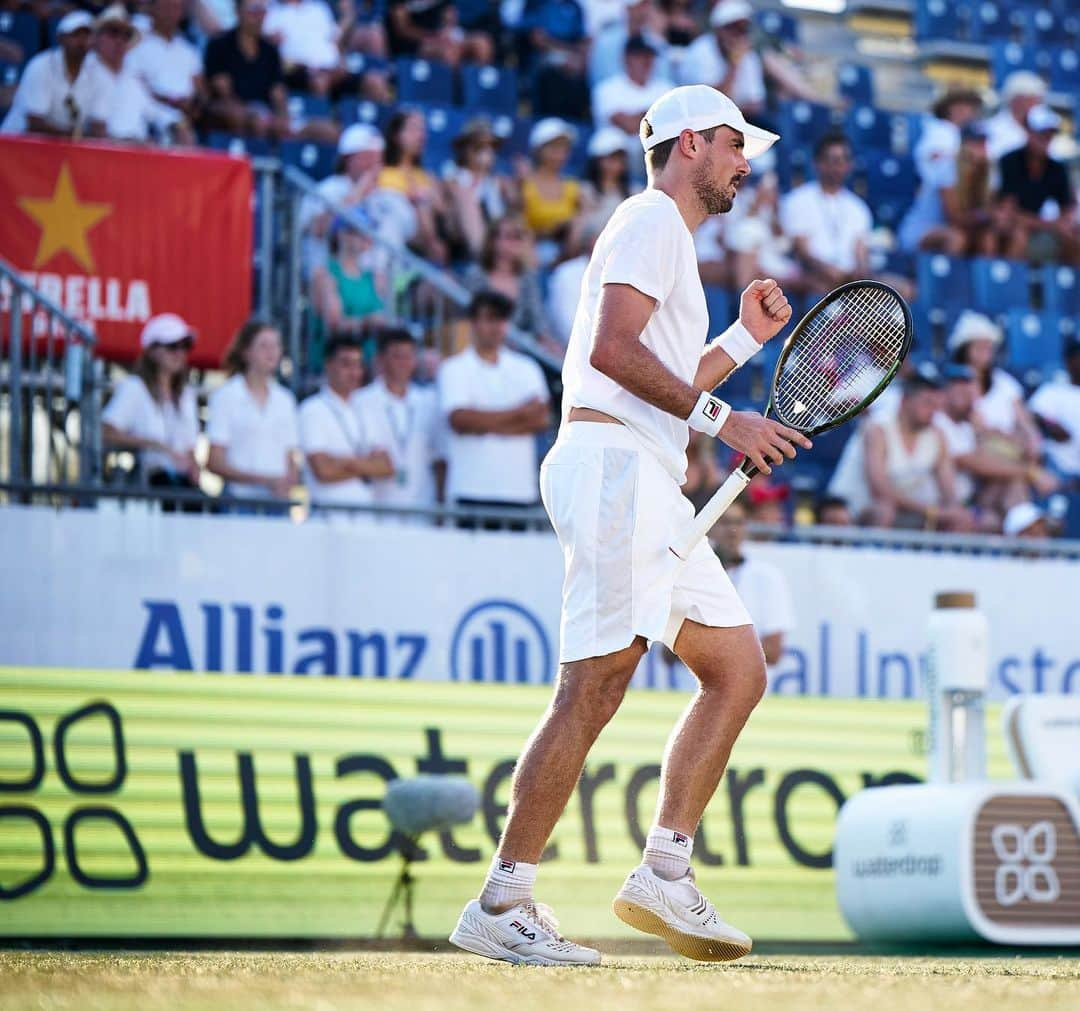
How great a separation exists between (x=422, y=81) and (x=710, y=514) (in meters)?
9.38

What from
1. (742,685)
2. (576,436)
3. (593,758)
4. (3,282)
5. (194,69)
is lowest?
(593,758)

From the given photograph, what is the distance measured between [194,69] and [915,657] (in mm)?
5434

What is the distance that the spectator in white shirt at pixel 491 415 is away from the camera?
10.1 m

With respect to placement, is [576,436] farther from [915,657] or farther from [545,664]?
[915,657]

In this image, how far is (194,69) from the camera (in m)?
12.2

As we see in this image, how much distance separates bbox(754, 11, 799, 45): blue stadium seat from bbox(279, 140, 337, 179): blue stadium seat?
6.27 meters

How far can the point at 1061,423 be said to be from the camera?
13.2m

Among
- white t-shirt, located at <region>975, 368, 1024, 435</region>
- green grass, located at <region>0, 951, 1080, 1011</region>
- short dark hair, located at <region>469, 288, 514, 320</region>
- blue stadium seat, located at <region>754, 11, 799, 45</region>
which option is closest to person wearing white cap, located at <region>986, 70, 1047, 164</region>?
blue stadium seat, located at <region>754, 11, 799, 45</region>

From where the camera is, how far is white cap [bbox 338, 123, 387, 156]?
11.9 metres

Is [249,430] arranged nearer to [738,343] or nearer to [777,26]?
[738,343]

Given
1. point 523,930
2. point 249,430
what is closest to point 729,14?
point 249,430

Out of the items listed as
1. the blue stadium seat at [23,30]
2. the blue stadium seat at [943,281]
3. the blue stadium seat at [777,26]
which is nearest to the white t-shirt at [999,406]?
the blue stadium seat at [943,281]

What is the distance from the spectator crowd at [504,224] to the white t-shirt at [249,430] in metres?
0.01

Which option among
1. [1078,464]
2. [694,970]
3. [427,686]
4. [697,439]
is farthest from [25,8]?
[694,970]
